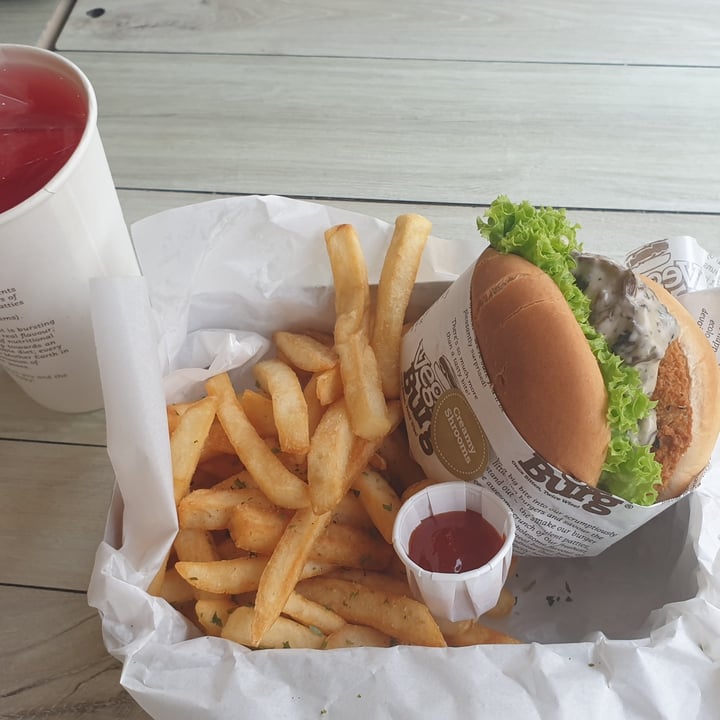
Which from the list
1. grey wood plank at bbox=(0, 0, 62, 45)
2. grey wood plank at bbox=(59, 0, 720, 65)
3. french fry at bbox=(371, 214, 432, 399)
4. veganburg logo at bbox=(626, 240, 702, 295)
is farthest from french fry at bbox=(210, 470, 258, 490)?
grey wood plank at bbox=(0, 0, 62, 45)

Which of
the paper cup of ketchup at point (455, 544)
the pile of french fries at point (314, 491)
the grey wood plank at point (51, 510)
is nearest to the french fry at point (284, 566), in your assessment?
the pile of french fries at point (314, 491)

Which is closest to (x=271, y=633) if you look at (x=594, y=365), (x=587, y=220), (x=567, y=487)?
(x=567, y=487)

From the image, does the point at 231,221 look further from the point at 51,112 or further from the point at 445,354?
the point at 445,354

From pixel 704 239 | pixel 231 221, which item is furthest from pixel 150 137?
pixel 704 239

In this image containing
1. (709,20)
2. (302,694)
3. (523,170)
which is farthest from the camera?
(709,20)

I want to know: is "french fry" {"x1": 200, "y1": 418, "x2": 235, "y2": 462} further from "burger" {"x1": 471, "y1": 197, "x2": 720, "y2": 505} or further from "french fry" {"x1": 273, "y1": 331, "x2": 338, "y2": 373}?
"burger" {"x1": 471, "y1": 197, "x2": 720, "y2": 505}

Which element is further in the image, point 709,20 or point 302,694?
point 709,20
